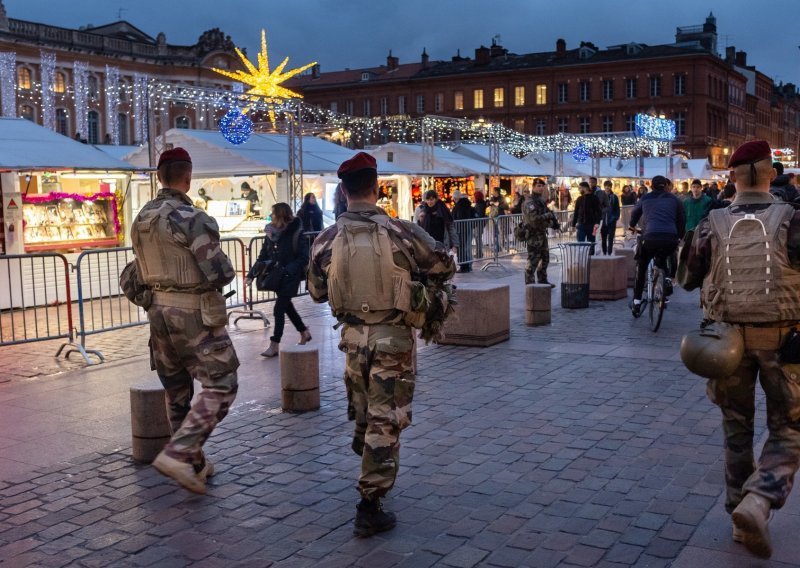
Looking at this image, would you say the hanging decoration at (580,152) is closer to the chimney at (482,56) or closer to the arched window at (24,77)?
the arched window at (24,77)

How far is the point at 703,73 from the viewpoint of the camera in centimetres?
7700

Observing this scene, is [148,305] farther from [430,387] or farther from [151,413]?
[430,387]

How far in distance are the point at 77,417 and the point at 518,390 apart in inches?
153

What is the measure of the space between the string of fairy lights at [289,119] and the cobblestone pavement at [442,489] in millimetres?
11177

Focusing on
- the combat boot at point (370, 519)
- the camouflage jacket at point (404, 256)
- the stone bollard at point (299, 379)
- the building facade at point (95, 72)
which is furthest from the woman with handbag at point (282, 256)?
the building facade at point (95, 72)

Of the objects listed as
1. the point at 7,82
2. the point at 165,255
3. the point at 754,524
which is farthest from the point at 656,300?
the point at 7,82

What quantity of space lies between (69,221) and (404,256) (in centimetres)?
1373

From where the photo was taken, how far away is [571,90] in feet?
263

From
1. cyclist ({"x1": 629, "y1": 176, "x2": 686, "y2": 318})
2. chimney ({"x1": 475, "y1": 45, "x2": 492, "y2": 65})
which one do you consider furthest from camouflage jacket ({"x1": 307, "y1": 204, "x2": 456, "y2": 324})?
chimney ({"x1": 475, "y1": 45, "x2": 492, "y2": 65})

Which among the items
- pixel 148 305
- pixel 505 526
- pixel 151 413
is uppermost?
pixel 148 305

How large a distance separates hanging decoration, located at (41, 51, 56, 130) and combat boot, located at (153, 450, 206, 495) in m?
41.3

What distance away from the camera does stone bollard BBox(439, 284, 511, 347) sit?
34.2 feet

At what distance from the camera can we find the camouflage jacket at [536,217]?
1495 centimetres

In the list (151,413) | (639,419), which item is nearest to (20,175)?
(151,413)
